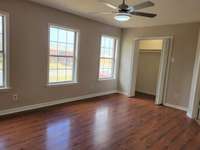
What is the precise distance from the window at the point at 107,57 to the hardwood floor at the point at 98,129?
5.34 feet

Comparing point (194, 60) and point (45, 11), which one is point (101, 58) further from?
point (194, 60)

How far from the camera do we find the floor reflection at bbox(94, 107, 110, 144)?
107 inches

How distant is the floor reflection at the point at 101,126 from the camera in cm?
271

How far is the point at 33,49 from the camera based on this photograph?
3660mm

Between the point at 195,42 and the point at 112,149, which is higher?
the point at 195,42

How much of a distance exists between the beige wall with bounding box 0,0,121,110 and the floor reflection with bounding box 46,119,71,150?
1.13 metres

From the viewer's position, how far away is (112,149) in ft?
7.89

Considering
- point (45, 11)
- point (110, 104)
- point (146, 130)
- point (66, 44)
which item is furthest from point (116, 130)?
point (45, 11)

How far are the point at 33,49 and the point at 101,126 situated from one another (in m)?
2.34

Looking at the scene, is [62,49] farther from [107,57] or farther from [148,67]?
[148,67]

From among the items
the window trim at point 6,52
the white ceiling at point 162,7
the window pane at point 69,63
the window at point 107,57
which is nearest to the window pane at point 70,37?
the window pane at point 69,63

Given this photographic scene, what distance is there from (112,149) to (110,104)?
7.44 ft

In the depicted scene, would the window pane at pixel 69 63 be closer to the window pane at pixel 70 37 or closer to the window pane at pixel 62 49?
the window pane at pixel 62 49

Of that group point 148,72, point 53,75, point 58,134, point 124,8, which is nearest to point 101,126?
point 58,134
